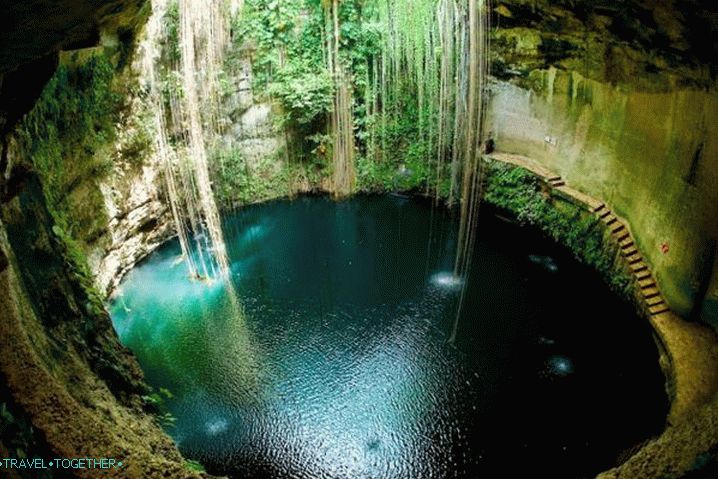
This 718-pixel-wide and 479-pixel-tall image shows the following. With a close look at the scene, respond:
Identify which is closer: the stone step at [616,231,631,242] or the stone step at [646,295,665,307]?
the stone step at [646,295,665,307]

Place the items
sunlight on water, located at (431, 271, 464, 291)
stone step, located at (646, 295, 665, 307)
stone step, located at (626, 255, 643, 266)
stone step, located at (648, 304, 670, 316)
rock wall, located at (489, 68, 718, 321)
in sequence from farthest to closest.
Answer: sunlight on water, located at (431, 271, 464, 291) → stone step, located at (626, 255, 643, 266) → stone step, located at (646, 295, 665, 307) → stone step, located at (648, 304, 670, 316) → rock wall, located at (489, 68, 718, 321)

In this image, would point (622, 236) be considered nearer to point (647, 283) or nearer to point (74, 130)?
point (647, 283)

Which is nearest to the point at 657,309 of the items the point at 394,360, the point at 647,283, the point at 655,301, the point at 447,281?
the point at 655,301

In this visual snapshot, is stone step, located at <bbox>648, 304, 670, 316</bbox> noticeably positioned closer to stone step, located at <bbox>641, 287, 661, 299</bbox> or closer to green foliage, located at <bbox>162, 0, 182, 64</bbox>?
stone step, located at <bbox>641, 287, 661, 299</bbox>

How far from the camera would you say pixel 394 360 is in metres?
8.05

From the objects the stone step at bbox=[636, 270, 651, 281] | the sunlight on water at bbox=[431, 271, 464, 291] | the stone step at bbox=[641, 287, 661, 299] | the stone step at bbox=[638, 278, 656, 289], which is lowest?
the sunlight on water at bbox=[431, 271, 464, 291]

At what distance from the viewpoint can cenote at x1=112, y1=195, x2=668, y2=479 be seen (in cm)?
650

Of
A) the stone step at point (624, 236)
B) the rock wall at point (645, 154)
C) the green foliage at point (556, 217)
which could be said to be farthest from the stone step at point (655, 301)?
the stone step at point (624, 236)

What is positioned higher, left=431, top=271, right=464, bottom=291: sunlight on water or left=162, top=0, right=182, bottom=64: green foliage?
left=162, top=0, right=182, bottom=64: green foliage

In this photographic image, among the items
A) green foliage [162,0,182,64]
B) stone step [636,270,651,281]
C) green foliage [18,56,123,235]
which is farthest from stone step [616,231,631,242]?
green foliage [162,0,182,64]

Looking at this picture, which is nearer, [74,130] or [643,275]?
[74,130]

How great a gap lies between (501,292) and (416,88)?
675 centimetres

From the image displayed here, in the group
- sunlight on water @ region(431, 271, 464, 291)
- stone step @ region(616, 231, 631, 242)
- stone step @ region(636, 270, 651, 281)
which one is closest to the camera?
stone step @ region(636, 270, 651, 281)

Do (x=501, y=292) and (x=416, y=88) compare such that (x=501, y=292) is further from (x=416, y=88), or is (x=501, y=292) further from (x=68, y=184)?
(x=68, y=184)
